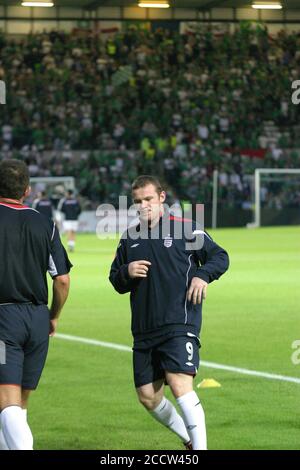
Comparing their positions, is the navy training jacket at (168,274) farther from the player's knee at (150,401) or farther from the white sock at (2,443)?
the white sock at (2,443)

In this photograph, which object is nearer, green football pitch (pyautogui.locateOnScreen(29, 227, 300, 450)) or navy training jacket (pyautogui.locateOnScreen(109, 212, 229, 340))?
navy training jacket (pyautogui.locateOnScreen(109, 212, 229, 340))

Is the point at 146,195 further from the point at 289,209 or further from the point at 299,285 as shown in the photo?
the point at 289,209

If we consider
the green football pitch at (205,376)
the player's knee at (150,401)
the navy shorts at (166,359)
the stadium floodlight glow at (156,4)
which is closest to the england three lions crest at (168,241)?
the navy shorts at (166,359)

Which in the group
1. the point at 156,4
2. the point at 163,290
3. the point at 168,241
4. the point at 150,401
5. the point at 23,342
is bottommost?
the point at 150,401

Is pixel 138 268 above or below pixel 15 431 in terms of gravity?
above

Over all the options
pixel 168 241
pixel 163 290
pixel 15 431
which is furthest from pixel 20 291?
pixel 168 241

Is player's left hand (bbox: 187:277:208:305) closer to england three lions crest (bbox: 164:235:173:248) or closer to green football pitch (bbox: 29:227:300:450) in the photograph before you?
england three lions crest (bbox: 164:235:173:248)

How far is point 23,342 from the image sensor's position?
7.09 metres

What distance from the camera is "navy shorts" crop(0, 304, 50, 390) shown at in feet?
22.9

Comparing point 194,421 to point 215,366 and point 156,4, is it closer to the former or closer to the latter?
point 215,366

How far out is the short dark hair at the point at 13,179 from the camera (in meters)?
7.01

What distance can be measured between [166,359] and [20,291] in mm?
1254

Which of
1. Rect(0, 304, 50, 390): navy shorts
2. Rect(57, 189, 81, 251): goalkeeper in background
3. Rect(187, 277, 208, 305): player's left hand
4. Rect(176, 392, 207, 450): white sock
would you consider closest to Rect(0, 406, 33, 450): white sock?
Rect(0, 304, 50, 390): navy shorts

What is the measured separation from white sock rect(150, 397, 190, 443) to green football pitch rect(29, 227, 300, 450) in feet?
1.97
